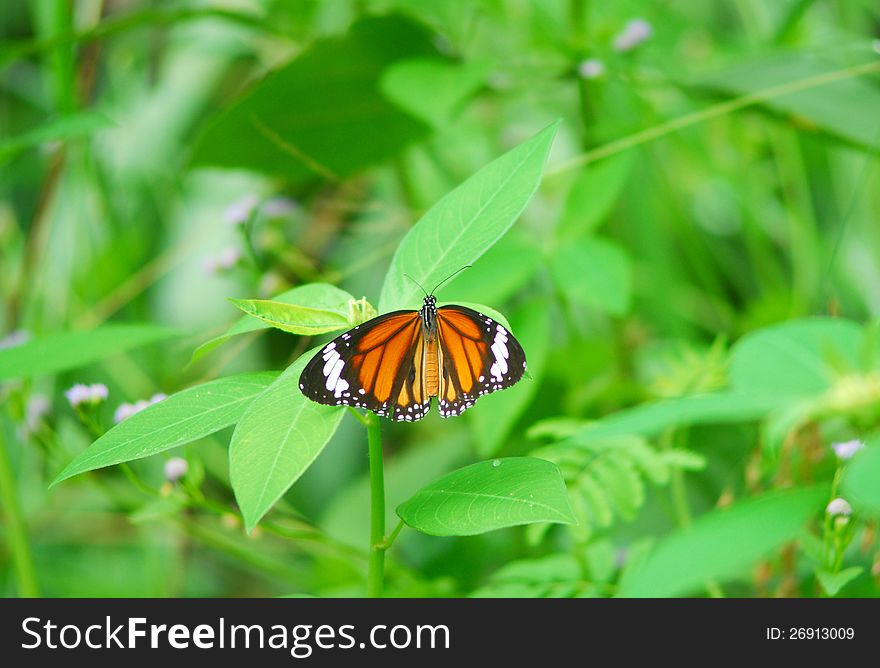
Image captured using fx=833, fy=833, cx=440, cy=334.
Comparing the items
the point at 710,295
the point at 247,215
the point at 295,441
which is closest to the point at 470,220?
the point at 295,441

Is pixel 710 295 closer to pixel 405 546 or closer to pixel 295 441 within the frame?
pixel 405 546

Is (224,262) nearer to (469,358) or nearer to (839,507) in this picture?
(469,358)

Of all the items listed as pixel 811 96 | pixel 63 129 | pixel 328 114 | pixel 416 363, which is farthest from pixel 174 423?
pixel 811 96

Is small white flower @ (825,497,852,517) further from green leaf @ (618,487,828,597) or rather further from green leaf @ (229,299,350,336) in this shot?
green leaf @ (229,299,350,336)

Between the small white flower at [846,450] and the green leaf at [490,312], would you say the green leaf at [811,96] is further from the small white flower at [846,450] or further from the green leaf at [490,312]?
the green leaf at [490,312]

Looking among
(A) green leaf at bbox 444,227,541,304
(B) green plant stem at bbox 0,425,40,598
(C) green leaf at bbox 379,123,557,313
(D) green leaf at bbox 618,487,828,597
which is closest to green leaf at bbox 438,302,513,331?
(C) green leaf at bbox 379,123,557,313

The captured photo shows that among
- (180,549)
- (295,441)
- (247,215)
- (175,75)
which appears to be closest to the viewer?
(295,441)
